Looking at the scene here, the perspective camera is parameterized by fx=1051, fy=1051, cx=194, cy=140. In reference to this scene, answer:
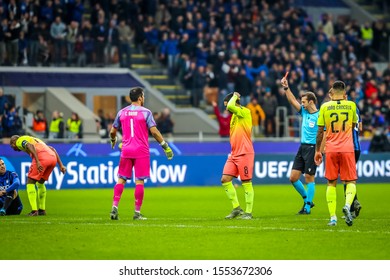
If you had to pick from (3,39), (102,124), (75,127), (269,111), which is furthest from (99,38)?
(269,111)

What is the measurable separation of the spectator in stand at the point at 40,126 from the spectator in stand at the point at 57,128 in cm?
20

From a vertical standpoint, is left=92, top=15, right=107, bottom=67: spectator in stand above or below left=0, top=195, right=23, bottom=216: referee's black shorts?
above

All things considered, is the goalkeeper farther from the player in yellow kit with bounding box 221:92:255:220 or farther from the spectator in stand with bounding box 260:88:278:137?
the spectator in stand with bounding box 260:88:278:137

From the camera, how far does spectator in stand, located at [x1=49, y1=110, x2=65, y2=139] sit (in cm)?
3538

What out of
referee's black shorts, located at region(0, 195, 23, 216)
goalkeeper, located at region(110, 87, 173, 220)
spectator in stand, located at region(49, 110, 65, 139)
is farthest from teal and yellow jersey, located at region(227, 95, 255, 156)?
spectator in stand, located at region(49, 110, 65, 139)

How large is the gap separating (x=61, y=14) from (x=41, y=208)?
19.8 meters

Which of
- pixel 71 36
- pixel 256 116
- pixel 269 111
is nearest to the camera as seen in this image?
pixel 71 36

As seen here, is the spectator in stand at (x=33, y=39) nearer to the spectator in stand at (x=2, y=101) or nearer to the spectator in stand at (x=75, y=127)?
the spectator in stand at (x=2, y=101)

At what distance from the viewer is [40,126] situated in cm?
3584

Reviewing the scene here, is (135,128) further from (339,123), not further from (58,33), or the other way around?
(58,33)

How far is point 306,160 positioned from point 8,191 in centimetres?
603

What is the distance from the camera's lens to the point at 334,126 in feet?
55.9

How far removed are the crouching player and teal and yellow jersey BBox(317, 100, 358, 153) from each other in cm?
681

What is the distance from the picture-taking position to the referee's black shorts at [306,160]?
21422mm
